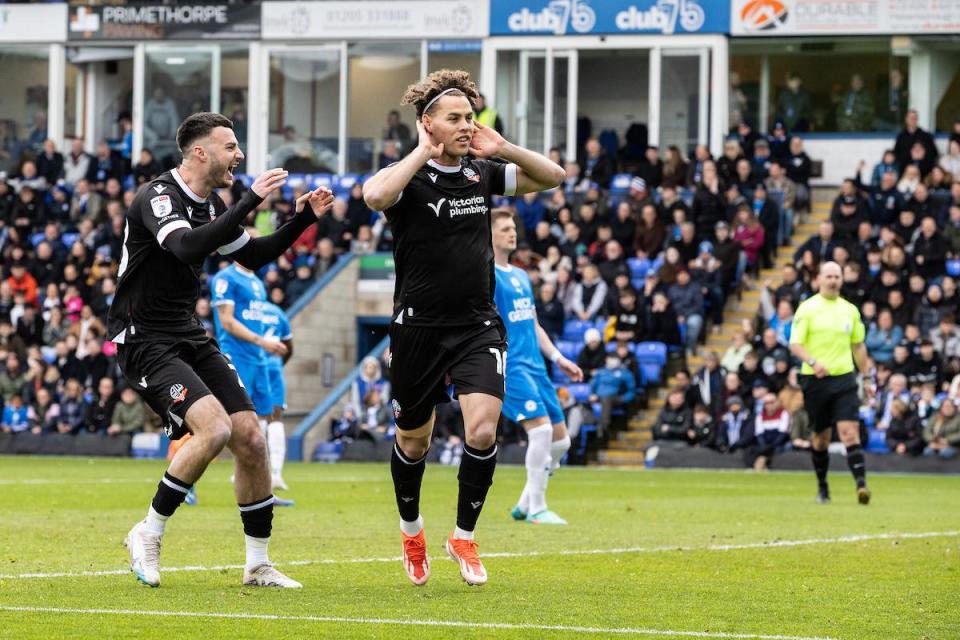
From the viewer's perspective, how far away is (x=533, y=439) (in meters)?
14.1

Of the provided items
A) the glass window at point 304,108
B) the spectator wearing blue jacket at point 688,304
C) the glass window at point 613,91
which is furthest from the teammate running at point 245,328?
the glass window at point 304,108

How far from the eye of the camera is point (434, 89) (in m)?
8.77

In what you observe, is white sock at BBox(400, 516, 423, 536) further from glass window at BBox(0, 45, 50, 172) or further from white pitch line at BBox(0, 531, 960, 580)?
glass window at BBox(0, 45, 50, 172)

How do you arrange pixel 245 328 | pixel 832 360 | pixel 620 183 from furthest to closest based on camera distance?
pixel 620 183 → pixel 832 360 → pixel 245 328

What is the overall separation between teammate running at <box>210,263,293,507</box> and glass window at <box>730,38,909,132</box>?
66.5ft

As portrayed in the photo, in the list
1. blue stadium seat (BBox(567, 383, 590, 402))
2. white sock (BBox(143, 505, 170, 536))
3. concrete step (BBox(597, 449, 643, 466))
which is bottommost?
concrete step (BBox(597, 449, 643, 466))

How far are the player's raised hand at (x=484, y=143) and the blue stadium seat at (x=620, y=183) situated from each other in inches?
927

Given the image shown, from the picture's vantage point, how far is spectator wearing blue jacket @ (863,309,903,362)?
2542 cm

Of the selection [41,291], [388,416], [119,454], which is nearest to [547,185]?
[388,416]

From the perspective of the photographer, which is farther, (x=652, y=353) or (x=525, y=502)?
(x=652, y=353)

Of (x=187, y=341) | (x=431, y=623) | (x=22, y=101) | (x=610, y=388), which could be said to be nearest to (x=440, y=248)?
(x=187, y=341)

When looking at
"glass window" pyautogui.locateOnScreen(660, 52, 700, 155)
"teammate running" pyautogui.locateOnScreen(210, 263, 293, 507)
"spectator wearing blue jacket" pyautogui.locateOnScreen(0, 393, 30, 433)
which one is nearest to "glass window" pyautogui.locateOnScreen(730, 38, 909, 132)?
"glass window" pyautogui.locateOnScreen(660, 52, 700, 155)

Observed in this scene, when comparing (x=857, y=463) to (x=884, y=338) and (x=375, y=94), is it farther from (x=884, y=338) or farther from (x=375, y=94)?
(x=375, y=94)

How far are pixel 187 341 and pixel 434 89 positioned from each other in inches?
71.2
